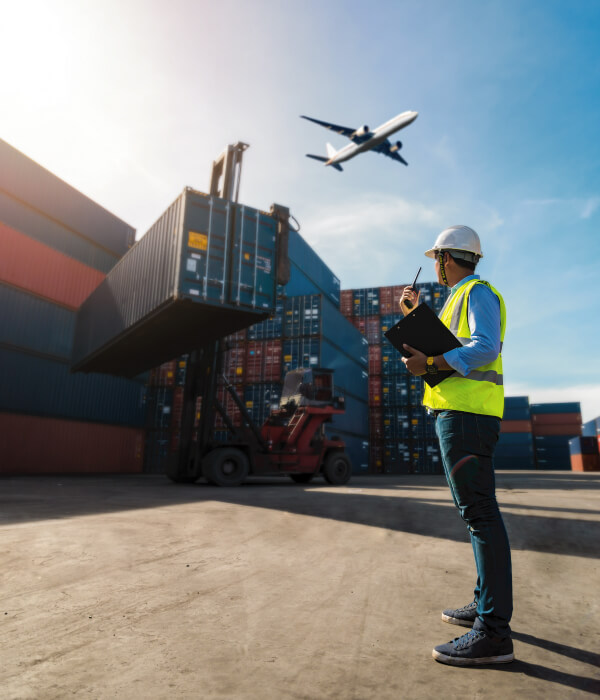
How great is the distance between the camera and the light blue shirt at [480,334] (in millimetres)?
2068

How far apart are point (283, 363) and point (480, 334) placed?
17.2 metres

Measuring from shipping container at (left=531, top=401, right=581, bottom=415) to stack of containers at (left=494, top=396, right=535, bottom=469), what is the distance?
4697mm

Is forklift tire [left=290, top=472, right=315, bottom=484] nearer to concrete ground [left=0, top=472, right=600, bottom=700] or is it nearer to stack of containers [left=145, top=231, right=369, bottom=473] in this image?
stack of containers [left=145, top=231, right=369, bottom=473]

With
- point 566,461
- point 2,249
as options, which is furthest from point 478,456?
point 566,461

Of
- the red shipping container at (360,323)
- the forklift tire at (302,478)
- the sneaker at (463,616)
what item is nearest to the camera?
the sneaker at (463,616)

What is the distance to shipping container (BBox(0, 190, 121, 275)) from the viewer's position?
17.4m

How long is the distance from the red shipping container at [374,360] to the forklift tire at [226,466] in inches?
644

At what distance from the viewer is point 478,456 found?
2.06 meters

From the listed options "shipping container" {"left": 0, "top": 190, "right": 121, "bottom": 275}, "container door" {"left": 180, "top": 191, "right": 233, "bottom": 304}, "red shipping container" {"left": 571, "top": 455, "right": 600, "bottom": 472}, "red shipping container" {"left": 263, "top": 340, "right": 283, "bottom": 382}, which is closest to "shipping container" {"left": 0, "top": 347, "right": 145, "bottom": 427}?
"shipping container" {"left": 0, "top": 190, "right": 121, "bottom": 275}

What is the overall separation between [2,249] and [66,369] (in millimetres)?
4958

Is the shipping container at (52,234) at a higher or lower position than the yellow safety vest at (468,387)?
higher

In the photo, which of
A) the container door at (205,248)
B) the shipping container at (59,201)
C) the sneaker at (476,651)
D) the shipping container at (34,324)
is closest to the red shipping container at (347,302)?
the shipping container at (59,201)

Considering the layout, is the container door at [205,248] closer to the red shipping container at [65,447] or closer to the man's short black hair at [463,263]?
the man's short black hair at [463,263]

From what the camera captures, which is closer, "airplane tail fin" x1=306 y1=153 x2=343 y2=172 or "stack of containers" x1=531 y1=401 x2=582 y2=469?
"airplane tail fin" x1=306 y1=153 x2=343 y2=172
